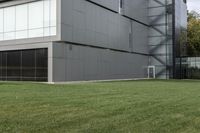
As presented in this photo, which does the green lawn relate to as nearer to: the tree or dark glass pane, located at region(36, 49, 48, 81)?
dark glass pane, located at region(36, 49, 48, 81)

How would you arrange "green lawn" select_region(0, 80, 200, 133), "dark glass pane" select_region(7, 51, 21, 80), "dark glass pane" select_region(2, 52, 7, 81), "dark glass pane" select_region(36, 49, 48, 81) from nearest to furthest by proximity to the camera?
"green lawn" select_region(0, 80, 200, 133) < "dark glass pane" select_region(36, 49, 48, 81) < "dark glass pane" select_region(7, 51, 21, 80) < "dark glass pane" select_region(2, 52, 7, 81)

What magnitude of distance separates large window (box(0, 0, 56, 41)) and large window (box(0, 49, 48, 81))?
175 cm

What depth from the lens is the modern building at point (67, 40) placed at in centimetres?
3484

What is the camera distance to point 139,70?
5278 cm

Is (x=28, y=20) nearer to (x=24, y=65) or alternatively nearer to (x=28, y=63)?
(x=28, y=63)

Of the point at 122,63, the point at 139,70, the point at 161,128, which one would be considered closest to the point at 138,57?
the point at 139,70

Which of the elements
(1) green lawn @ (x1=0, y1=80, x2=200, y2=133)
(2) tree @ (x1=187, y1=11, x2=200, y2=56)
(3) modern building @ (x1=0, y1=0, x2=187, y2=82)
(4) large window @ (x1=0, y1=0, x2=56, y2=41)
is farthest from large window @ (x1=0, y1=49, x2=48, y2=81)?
(2) tree @ (x1=187, y1=11, x2=200, y2=56)

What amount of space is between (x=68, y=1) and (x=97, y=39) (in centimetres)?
656

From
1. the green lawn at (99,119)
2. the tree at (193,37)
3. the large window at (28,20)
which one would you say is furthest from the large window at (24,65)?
the tree at (193,37)

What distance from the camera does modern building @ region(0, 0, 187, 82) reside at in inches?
1372

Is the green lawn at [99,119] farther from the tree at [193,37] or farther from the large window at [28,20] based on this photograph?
the tree at [193,37]

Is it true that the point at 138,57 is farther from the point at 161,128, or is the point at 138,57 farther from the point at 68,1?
the point at 161,128

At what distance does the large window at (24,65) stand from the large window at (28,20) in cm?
175

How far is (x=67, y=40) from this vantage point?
35.3 meters
